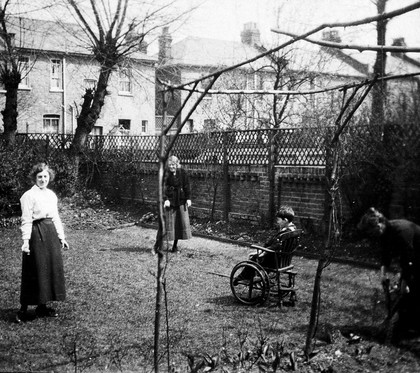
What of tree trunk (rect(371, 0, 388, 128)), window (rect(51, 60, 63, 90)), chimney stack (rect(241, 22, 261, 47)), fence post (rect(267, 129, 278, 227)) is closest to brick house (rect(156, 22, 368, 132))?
chimney stack (rect(241, 22, 261, 47))

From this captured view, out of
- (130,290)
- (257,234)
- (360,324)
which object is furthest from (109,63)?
(360,324)

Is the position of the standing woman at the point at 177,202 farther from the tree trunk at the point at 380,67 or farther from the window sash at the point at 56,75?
the window sash at the point at 56,75

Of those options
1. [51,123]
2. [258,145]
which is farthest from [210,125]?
[51,123]

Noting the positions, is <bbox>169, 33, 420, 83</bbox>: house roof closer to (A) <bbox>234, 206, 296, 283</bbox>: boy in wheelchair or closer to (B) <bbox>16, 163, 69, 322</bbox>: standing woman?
(A) <bbox>234, 206, 296, 283</bbox>: boy in wheelchair

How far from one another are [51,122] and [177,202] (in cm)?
2627

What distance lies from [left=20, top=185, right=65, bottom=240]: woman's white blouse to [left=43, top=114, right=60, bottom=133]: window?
95.2ft

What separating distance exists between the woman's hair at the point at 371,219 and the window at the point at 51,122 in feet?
106

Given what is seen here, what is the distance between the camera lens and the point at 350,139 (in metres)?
5.76

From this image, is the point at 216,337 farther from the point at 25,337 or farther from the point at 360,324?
the point at 25,337

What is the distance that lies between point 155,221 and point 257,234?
3.90m

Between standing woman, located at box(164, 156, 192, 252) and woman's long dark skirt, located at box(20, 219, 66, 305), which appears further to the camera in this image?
standing woman, located at box(164, 156, 192, 252)

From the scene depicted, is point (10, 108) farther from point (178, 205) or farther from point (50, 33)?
point (178, 205)

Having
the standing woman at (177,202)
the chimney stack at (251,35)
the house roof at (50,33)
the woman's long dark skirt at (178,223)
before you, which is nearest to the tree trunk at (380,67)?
the standing woman at (177,202)

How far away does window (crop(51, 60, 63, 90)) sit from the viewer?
3397 cm
